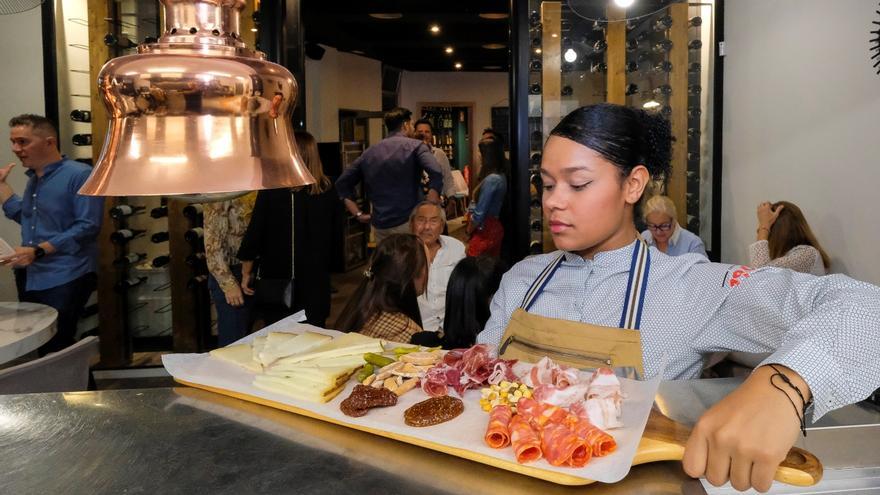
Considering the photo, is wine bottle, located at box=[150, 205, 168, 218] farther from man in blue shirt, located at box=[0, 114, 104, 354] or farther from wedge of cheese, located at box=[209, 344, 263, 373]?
wedge of cheese, located at box=[209, 344, 263, 373]

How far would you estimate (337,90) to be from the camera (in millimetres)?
9586

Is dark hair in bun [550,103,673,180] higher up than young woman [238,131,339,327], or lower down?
higher up

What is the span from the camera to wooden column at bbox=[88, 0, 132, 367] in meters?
4.21

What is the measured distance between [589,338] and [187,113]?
0.97 meters

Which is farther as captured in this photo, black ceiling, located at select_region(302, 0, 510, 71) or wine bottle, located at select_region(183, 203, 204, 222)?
black ceiling, located at select_region(302, 0, 510, 71)

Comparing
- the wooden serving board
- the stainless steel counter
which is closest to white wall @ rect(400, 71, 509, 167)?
the stainless steel counter

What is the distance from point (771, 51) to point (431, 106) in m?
11.1

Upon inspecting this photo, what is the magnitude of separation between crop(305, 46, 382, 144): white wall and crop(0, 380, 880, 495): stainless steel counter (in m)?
6.74

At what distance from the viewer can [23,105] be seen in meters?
4.27

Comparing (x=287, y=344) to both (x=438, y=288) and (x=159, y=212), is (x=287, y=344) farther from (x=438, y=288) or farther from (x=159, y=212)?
(x=159, y=212)

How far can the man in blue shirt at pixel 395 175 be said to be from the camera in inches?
207

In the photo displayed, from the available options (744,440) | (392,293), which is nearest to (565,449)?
(744,440)

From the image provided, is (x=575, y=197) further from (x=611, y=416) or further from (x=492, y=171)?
(x=492, y=171)

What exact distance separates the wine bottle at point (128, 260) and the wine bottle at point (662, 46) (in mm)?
3349
